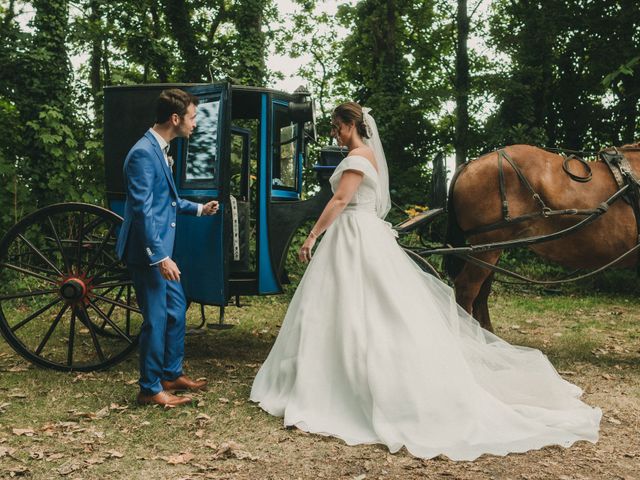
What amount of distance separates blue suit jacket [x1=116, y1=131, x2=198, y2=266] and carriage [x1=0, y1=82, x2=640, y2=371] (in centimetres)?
68

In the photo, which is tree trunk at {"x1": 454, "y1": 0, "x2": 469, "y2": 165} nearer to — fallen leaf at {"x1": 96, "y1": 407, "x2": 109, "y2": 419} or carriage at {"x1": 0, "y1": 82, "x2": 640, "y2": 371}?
carriage at {"x1": 0, "y1": 82, "x2": 640, "y2": 371}

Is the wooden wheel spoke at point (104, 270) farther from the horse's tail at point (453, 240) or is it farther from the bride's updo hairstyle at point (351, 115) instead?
the horse's tail at point (453, 240)

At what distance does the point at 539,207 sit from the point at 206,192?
9.16 feet

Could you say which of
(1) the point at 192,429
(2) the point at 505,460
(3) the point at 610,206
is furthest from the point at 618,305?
(1) the point at 192,429

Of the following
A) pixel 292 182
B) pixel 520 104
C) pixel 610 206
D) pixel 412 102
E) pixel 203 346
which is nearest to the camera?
pixel 610 206

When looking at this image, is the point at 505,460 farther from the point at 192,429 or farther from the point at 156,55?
the point at 156,55

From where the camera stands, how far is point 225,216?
15.2 ft

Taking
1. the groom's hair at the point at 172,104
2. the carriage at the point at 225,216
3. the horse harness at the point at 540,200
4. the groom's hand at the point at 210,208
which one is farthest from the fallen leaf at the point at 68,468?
the horse harness at the point at 540,200

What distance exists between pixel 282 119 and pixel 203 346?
232cm

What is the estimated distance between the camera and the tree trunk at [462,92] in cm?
1398

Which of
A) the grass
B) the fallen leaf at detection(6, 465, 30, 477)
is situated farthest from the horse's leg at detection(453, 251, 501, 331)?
the fallen leaf at detection(6, 465, 30, 477)

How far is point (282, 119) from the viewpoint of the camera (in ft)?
17.6

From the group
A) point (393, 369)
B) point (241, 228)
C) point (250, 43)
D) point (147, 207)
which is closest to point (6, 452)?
point (147, 207)

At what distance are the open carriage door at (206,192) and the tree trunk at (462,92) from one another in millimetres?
9889
